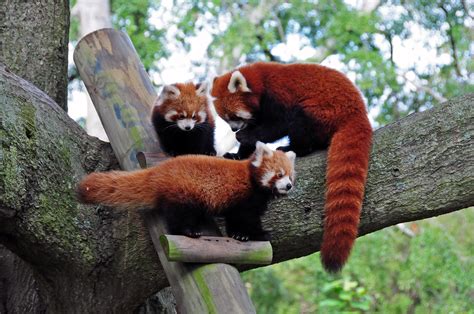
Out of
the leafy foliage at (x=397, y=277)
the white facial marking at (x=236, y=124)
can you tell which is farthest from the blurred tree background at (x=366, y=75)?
the white facial marking at (x=236, y=124)

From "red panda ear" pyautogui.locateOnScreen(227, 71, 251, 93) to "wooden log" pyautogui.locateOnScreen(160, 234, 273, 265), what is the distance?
98cm

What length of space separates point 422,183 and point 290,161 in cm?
54

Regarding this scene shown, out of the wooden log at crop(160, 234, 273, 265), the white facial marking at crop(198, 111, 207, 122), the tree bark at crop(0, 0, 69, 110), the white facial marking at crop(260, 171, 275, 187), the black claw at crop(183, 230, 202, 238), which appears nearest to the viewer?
the wooden log at crop(160, 234, 273, 265)

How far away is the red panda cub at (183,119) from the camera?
301 cm

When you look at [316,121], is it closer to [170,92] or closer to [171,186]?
[170,92]

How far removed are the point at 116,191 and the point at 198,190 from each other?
0.99 ft

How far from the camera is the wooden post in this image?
2.31 m

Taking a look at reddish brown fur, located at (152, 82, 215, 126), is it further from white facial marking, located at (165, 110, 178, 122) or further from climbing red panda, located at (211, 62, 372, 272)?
climbing red panda, located at (211, 62, 372, 272)

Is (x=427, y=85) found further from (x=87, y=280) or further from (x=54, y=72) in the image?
(x=87, y=280)

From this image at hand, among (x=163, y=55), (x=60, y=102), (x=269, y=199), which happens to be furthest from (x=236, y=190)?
(x=163, y=55)

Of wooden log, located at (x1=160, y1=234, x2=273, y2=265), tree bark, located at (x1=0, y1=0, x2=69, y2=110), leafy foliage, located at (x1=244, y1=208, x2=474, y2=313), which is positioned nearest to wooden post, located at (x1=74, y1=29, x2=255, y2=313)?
wooden log, located at (x1=160, y1=234, x2=273, y2=265)

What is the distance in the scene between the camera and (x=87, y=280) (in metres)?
2.85

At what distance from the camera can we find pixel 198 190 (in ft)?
7.98

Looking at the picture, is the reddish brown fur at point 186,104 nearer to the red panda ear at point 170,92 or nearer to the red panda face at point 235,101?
the red panda ear at point 170,92
